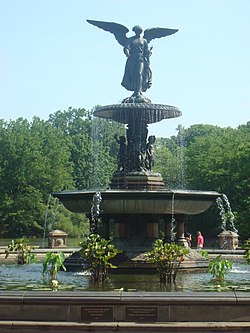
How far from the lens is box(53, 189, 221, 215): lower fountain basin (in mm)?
18047

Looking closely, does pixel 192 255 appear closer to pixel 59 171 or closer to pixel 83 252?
pixel 83 252

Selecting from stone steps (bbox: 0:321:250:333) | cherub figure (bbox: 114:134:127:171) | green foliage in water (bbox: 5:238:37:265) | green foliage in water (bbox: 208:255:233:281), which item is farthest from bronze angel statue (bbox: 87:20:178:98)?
stone steps (bbox: 0:321:250:333)

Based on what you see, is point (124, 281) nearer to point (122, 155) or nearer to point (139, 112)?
point (122, 155)

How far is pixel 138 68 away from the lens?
23.5 meters

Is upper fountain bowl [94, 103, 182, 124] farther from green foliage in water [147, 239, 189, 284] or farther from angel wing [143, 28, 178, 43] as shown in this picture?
green foliage in water [147, 239, 189, 284]

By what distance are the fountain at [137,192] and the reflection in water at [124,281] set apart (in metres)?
1.55

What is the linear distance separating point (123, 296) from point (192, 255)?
30.4 feet

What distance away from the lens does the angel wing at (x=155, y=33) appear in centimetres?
2411

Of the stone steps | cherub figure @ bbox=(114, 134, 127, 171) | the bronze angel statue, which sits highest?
the bronze angel statue

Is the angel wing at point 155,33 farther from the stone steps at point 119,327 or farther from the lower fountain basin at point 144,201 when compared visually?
the stone steps at point 119,327

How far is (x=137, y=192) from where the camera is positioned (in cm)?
1808

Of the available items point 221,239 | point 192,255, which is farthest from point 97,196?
point 221,239

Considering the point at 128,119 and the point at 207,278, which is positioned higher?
the point at 128,119

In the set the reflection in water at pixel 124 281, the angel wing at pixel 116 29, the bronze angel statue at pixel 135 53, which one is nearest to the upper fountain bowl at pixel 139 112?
the bronze angel statue at pixel 135 53
